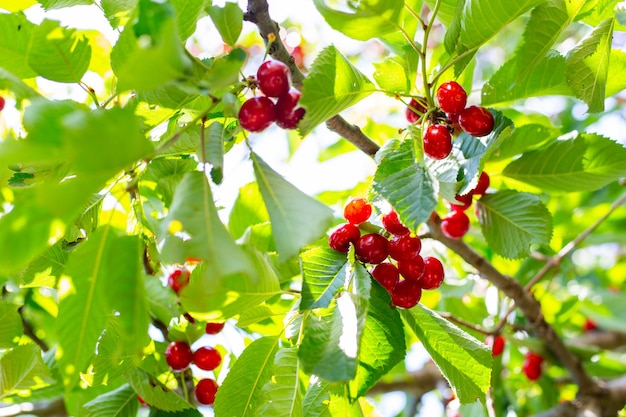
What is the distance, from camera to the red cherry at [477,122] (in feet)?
4.12

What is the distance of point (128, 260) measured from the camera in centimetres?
88

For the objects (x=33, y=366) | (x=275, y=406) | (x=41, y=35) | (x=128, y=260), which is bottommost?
(x=33, y=366)

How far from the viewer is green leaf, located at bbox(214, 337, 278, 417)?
125 centimetres

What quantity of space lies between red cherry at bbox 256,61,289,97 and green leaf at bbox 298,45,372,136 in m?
0.04

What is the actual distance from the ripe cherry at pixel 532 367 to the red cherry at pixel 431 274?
58.3 inches

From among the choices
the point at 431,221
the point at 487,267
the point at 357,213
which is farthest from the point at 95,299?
the point at 487,267

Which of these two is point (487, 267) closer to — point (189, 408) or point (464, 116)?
point (464, 116)

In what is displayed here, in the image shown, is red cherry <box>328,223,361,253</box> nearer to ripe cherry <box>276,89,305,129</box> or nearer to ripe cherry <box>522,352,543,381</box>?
ripe cherry <box>276,89,305,129</box>

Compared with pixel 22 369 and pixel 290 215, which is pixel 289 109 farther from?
pixel 22 369

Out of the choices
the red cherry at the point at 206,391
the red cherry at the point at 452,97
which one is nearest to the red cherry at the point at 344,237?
the red cherry at the point at 452,97

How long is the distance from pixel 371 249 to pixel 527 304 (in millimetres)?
1000

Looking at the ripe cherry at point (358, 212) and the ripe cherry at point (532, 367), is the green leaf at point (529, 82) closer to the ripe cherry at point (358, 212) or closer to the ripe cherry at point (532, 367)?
the ripe cherry at point (358, 212)

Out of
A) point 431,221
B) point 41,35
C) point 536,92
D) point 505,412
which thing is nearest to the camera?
point 41,35

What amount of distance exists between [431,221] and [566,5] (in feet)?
2.10
